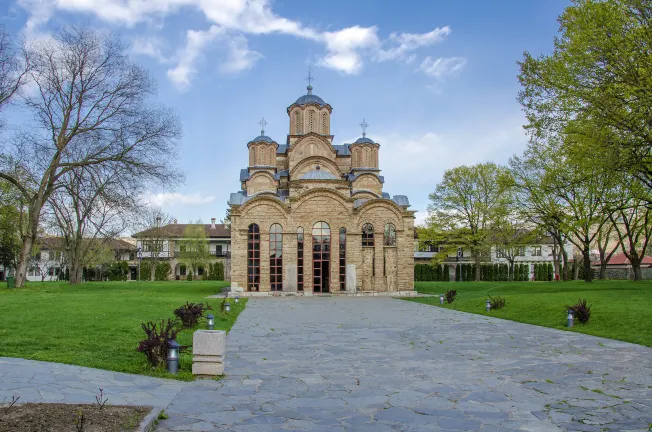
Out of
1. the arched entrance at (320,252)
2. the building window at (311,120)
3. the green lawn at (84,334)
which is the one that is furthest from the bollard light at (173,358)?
Answer: the building window at (311,120)

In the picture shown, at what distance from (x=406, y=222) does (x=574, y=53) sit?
16.1m

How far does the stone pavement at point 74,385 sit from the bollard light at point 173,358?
0.38 m

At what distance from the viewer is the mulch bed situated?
4520 mm

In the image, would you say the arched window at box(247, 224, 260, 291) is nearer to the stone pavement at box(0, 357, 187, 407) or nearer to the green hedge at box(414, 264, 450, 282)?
the stone pavement at box(0, 357, 187, 407)

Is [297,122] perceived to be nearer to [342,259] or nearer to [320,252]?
[320,252]

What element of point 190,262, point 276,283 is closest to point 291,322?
point 276,283

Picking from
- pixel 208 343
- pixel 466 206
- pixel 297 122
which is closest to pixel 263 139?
pixel 297 122

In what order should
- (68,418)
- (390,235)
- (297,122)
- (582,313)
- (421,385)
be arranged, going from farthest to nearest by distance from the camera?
(297,122) → (390,235) → (582,313) → (421,385) → (68,418)

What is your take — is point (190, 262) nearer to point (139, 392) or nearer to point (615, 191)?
point (615, 191)

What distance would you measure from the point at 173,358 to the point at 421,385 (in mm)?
3678

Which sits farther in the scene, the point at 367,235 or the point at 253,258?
the point at 367,235

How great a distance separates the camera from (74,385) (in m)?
6.50

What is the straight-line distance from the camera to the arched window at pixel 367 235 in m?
32.3

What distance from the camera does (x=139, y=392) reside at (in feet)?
21.1
